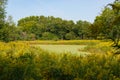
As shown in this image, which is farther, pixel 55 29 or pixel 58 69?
pixel 55 29

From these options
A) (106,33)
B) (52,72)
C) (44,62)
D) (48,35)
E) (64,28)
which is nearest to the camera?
(106,33)

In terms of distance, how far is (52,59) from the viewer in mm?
9133

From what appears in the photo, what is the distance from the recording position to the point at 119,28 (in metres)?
7.08

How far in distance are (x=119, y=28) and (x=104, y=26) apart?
13.5 inches

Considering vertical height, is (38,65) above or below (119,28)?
below

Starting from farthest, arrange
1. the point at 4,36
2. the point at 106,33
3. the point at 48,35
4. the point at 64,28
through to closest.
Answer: the point at 64,28
the point at 48,35
the point at 4,36
the point at 106,33

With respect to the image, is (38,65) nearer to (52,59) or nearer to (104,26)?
(52,59)

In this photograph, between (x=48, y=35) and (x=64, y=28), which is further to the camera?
(x=64, y=28)

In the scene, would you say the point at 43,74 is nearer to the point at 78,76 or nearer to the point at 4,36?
the point at 78,76

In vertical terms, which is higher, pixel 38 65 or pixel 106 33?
pixel 106 33

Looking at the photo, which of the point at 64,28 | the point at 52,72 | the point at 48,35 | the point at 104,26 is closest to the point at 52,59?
the point at 52,72

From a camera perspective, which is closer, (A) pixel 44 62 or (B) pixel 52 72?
(B) pixel 52 72

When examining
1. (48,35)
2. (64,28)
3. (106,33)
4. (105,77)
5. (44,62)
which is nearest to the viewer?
(106,33)

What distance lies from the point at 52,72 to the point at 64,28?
78.9 meters
